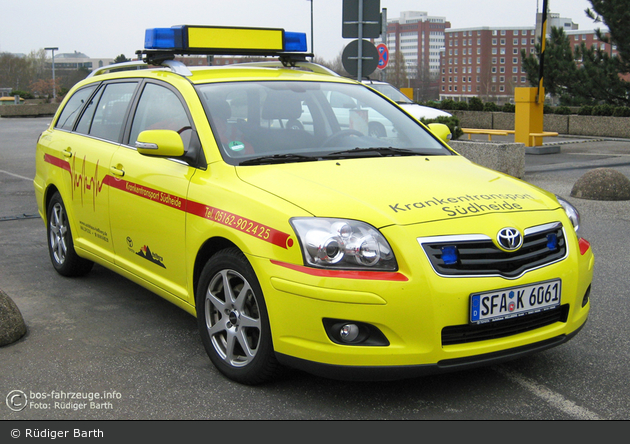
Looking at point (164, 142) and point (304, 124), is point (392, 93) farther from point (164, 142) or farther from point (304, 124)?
point (164, 142)

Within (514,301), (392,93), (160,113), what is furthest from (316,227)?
(392,93)

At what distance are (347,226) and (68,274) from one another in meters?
3.46

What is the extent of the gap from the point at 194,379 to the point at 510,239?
177 centimetres

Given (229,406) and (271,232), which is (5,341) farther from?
(271,232)

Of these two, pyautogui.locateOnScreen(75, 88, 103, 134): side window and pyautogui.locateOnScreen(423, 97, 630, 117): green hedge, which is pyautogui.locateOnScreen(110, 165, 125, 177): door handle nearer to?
pyautogui.locateOnScreen(75, 88, 103, 134): side window

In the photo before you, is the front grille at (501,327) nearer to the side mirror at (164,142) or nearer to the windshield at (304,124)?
the windshield at (304,124)

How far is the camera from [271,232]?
3.41 meters

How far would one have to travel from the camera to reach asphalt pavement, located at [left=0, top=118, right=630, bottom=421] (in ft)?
11.3

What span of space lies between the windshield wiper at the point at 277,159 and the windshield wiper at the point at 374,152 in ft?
0.49

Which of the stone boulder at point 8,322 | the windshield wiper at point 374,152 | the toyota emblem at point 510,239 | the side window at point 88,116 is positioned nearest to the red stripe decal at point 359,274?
the toyota emblem at point 510,239

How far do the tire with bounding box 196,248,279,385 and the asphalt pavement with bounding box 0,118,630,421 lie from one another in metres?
0.12

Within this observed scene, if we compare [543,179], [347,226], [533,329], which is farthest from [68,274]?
[543,179]

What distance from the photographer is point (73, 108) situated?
20.0ft

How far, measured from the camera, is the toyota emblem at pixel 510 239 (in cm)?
334
